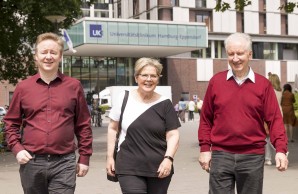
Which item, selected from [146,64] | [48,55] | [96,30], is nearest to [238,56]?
[146,64]

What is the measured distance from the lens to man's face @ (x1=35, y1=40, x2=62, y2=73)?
15.6 feet

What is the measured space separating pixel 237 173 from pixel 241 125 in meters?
0.39

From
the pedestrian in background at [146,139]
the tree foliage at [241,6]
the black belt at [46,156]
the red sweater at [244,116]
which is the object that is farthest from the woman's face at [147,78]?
the tree foliage at [241,6]

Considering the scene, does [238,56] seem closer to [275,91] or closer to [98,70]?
[275,91]

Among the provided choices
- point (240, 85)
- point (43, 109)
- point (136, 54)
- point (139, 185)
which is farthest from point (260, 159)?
point (136, 54)

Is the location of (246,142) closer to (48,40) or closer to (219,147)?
(219,147)

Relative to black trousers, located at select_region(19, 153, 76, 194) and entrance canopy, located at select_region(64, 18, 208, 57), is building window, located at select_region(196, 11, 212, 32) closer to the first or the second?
entrance canopy, located at select_region(64, 18, 208, 57)

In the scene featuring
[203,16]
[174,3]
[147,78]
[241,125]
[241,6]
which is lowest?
[241,125]

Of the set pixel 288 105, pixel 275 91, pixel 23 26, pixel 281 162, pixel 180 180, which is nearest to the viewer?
pixel 281 162

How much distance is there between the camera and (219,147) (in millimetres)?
5012

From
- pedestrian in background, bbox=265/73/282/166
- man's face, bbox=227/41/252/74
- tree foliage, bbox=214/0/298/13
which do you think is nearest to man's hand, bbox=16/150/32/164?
man's face, bbox=227/41/252/74

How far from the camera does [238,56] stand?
16.2 feet

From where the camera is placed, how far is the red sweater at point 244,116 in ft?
16.1

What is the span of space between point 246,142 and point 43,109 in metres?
1.62
